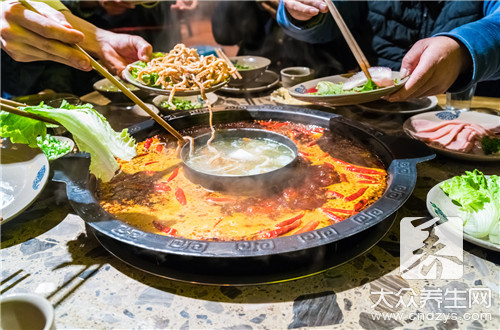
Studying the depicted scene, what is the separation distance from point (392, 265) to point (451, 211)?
47 cm

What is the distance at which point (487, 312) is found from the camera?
1.38 m

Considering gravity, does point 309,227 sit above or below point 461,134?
below

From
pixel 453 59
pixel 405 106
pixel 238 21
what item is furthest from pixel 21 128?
pixel 238 21

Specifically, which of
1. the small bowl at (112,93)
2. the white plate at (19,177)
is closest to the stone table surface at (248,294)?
the white plate at (19,177)

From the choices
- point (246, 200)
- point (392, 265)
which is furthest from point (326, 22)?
point (392, 265)

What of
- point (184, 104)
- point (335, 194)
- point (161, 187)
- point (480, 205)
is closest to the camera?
point (480, 205)

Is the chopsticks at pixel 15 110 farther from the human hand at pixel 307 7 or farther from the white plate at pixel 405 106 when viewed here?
the white plate at pixel 405 106

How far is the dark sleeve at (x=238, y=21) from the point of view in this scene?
5.37 m

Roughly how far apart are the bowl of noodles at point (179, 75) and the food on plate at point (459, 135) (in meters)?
1.59

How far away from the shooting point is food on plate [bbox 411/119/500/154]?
94.3 inches

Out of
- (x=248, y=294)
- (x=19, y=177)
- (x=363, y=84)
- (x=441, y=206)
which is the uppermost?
(x=363, y=84)

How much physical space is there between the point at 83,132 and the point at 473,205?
1916 millimetres

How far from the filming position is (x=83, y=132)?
1.81 meters

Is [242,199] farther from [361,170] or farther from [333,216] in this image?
[361,170]
